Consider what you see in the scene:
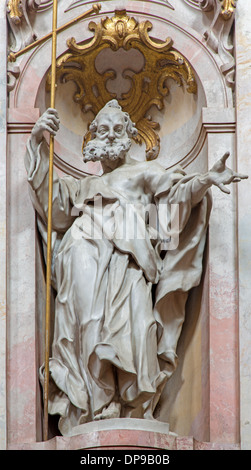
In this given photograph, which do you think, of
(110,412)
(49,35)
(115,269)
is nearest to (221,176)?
(115,269)

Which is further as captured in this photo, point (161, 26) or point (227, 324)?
point (161, 26)

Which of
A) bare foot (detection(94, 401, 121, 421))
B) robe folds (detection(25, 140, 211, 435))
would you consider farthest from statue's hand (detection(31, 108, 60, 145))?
bare foot (detection(94, 401, 121, 421))

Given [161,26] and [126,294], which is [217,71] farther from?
[126,294]

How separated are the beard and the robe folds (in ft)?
0.41

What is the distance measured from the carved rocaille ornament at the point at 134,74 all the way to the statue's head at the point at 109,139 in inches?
24.2

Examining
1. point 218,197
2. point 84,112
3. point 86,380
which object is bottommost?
point 86,380

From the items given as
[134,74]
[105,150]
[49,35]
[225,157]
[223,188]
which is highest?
[49,35]

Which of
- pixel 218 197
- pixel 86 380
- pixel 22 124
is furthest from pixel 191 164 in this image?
pixel 86 380

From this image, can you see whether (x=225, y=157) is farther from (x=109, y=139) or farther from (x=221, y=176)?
(x=109, y=139)

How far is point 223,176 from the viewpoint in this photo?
30.2ft

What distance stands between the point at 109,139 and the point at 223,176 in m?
1.04

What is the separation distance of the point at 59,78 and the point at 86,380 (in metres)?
2.47

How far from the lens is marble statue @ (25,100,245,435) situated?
9109 millimetres

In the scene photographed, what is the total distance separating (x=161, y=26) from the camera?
10320 millimetres
